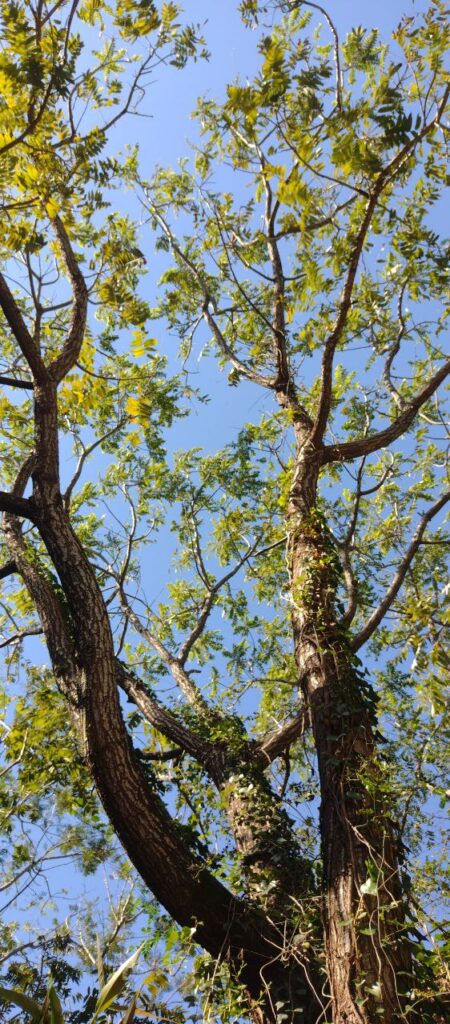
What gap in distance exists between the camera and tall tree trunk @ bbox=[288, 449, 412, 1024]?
2297 mm

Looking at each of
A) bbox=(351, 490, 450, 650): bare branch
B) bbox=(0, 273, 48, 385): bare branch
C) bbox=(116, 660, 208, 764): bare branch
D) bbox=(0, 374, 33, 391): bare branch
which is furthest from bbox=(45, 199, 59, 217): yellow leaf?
bbox=(351, 490, 450, 650): bare branch

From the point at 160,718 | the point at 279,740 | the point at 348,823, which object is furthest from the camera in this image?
the point at 160,718

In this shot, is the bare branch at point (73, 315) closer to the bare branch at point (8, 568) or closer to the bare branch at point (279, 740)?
the bare branch at point (8, 568)

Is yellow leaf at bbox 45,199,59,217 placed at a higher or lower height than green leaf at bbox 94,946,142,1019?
higher

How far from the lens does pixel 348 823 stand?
2.76 m

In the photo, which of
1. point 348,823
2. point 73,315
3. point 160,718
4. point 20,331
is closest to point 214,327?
point 73,315

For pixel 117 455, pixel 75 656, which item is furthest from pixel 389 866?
pixel 117 455

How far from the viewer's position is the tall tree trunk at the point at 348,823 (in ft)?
7.54

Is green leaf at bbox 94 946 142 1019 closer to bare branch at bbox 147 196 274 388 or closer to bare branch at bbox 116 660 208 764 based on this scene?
bare branch at bbox 116 660 208 764

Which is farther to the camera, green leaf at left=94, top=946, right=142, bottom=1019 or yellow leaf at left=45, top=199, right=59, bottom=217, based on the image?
yellow leaf at left=45, top=199, right=59, bottom=217

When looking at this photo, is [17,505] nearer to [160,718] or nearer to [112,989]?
[160,718]

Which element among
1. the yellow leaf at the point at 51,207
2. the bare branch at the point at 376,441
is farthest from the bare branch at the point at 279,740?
the yellow leaf at the point at 51,207

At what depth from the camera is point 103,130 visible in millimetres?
4336

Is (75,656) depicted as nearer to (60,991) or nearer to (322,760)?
→ (322,760)
